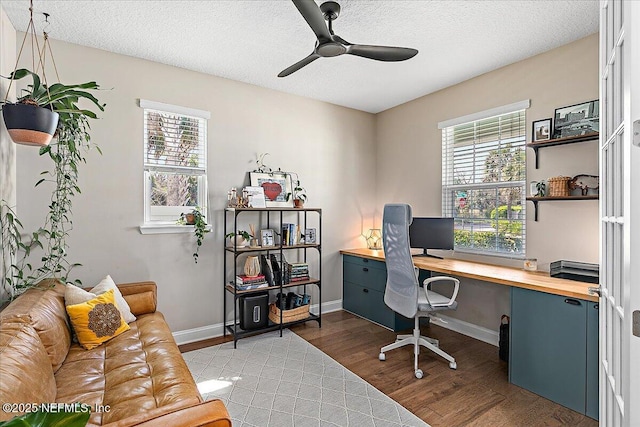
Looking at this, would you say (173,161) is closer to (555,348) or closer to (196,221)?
(196,221)

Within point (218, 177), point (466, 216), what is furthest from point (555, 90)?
point (218, 177)

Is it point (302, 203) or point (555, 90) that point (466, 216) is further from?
point (302, 203)

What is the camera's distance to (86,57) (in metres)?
2.83

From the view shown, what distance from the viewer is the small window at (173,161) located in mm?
3146

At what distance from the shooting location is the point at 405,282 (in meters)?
2.74

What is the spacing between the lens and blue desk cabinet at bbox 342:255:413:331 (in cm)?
364

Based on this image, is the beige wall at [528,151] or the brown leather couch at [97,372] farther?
the beige wall at [528,151]

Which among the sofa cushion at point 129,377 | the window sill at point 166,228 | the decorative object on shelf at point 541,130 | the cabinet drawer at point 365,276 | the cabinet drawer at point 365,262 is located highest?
the decorative object on shelf at point 541,130

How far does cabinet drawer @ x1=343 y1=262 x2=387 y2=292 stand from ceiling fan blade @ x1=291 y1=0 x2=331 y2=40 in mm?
2482

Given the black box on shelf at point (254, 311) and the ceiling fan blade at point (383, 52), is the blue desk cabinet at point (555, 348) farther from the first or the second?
the black box on shelf at point (254, 311)

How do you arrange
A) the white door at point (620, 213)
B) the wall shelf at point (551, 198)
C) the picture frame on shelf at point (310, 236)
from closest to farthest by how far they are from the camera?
the white door at point (620, 213) < the wall shelf at point (551, 198) < the picture frame on shelf at point (310, 236)

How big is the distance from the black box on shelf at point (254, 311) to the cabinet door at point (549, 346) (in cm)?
223

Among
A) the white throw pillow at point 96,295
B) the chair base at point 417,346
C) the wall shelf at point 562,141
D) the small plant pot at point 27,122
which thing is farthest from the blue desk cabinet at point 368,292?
the small plant pot at point 27,122

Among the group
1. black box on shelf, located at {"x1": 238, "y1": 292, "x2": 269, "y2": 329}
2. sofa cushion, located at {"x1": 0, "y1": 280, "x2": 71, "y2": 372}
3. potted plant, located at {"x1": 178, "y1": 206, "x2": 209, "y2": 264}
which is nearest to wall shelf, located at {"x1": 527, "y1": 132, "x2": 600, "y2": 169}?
black box on shelf, located at {"x1": 238, "y1": 292, "x2": 269, "y2": 329}
